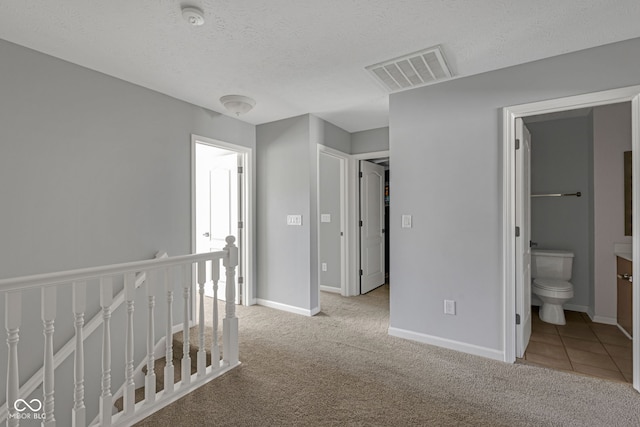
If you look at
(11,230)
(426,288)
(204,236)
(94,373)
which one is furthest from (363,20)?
(204,236)

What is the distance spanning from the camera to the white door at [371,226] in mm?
4535

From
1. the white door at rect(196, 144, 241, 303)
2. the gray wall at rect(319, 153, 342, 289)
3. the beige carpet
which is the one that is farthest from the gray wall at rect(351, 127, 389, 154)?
the beige carpet

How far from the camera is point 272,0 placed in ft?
5.54

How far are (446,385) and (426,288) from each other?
0.83m

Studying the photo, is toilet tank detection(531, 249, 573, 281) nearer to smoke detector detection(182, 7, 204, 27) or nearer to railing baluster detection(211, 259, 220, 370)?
railing baluster detection(211, 259, 220, 370)

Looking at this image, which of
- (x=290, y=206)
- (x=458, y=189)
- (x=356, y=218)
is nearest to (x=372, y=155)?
(x=356, y=218)

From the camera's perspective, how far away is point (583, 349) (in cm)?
266

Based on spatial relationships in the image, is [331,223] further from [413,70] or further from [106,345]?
[106,345]

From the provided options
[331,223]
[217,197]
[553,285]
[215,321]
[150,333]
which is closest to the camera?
[150,333]

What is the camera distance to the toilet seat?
3.12m

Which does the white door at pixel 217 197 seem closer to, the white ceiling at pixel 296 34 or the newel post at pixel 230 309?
the white ceiling at pixel 296 34

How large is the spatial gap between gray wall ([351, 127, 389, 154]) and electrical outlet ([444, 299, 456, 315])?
2.20 m

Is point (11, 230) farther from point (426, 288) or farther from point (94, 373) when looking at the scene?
point (426, 288)

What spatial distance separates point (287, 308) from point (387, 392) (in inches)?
74.0
